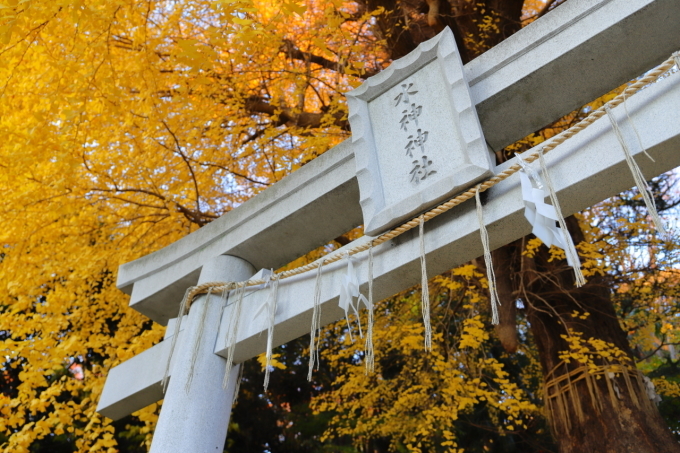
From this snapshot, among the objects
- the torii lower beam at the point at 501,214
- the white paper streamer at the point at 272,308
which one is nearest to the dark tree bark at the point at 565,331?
the torii lower beam at the point at 501,214

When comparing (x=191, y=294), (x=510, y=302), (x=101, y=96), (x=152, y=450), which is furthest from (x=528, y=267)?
(x=101, y=96)

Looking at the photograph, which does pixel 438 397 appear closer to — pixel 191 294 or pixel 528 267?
pixel 528 267

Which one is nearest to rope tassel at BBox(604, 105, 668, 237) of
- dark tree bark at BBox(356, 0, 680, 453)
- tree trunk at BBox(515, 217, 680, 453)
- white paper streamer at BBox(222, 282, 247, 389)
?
white paper streamer at BBox(222, 282, 247, 389)

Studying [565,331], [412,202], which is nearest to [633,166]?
[412,202]

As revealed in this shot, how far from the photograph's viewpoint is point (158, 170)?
6.20 m

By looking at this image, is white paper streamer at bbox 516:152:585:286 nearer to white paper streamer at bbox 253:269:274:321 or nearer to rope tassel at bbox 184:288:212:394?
white paper streamer at bbox 253:269:274:321

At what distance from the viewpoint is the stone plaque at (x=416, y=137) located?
2.65 metres

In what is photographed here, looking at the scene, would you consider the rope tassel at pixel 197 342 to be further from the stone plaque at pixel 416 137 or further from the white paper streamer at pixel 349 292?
the stone plaque at pixel 416 137

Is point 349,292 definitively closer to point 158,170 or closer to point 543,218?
point 543,218

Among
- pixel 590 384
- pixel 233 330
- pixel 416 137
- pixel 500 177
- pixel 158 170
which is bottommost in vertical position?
pixel 233 330

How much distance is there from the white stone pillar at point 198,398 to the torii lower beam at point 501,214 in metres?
0.10

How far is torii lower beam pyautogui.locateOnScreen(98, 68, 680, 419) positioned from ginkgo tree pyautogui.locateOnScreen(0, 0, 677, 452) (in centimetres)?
191

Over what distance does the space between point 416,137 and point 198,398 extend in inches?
77.6

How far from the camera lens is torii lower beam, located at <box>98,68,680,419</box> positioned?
214 cm
